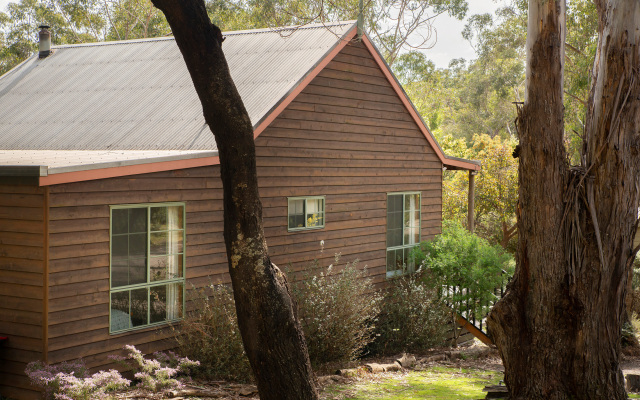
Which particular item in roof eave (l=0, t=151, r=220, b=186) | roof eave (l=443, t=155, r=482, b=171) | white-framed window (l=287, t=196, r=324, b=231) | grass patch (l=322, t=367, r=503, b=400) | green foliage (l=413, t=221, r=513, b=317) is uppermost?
roof eave (l=443, t=155, r=482, b=171)

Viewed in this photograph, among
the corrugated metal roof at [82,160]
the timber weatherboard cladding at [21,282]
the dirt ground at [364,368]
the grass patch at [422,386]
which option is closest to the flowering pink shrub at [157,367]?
the dirt ground at [364,368]

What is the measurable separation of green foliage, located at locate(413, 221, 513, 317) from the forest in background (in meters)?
5.05

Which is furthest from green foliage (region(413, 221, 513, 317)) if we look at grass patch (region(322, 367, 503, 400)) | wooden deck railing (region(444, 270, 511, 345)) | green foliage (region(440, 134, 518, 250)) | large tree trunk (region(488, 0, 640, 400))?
green foliage (region(440, 134, 518, 250))

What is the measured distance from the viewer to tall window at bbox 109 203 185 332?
889 centimetres

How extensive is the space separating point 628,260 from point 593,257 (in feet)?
1.84

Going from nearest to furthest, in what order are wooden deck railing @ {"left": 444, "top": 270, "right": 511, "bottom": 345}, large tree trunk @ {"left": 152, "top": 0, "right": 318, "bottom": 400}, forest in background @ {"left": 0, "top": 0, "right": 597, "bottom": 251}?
large tree trunk @ {"left": 152, "top": 0, "right": 318, "bottom": 400} → wooden deck railing @ {"left": 444, "top": 270, "right": 511, "bottom": 345} → forest in background @ {"left": 0, "top": 0, "right": 597, "bottom": 251}

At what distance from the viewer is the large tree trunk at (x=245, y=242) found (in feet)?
20.3

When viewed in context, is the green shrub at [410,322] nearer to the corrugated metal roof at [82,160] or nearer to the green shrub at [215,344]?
the green shrub at [215,344]

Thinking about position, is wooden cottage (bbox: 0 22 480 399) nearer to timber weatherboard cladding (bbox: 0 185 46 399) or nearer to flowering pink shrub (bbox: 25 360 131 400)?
timber weatherboard cladding (bbox: 0 185 46 399)

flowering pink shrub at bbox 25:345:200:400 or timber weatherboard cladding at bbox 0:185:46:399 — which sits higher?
timber weatherboard cladding at bbox 0:185:46:399

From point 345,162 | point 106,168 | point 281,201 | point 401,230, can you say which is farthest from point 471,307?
point 106,168

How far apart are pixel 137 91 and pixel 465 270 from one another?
24.3 feet

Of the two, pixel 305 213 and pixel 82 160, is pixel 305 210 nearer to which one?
pixel 305 213

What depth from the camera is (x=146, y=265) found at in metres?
9.23
